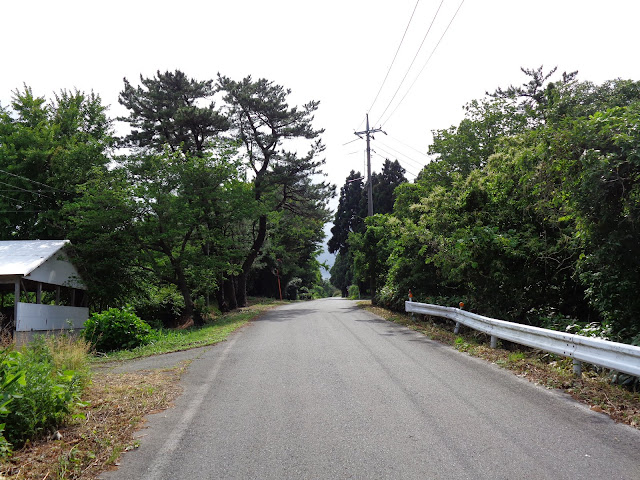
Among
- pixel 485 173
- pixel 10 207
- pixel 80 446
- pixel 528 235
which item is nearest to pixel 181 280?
pixel 10 207

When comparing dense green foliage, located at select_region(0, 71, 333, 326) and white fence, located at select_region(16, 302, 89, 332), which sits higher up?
dense green foliage, located at select_region(0, 71, 333, 326)

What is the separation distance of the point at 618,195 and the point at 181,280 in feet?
61.2

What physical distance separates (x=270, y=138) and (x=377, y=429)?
25.8m

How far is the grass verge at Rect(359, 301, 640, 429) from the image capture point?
547cm

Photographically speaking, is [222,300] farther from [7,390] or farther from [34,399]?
[7,390]

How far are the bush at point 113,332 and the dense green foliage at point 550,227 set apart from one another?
916 centimetres

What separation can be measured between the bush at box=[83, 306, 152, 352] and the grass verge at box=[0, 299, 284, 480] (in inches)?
241

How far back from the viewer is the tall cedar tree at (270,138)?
2806 cm

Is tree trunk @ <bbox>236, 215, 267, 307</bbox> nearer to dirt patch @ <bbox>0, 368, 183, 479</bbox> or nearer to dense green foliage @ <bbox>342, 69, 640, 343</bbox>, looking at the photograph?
dense green foliage @ <bbox>342, 69, 640, 343</bbox>

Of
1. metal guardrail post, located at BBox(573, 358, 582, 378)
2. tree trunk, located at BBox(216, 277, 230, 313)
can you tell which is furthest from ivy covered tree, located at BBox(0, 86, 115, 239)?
metal guardrail post, located at BBox(573, 358, 582, 378)

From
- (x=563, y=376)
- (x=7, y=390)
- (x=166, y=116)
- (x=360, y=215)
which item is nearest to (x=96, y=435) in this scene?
(x=7, y=390)

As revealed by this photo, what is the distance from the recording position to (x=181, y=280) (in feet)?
71.7

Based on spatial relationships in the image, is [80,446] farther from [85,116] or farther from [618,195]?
[85,116]

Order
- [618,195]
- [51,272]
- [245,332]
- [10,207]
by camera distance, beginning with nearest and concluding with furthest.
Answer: [618,195] → [245,332] → [51,272] → [10,207]
